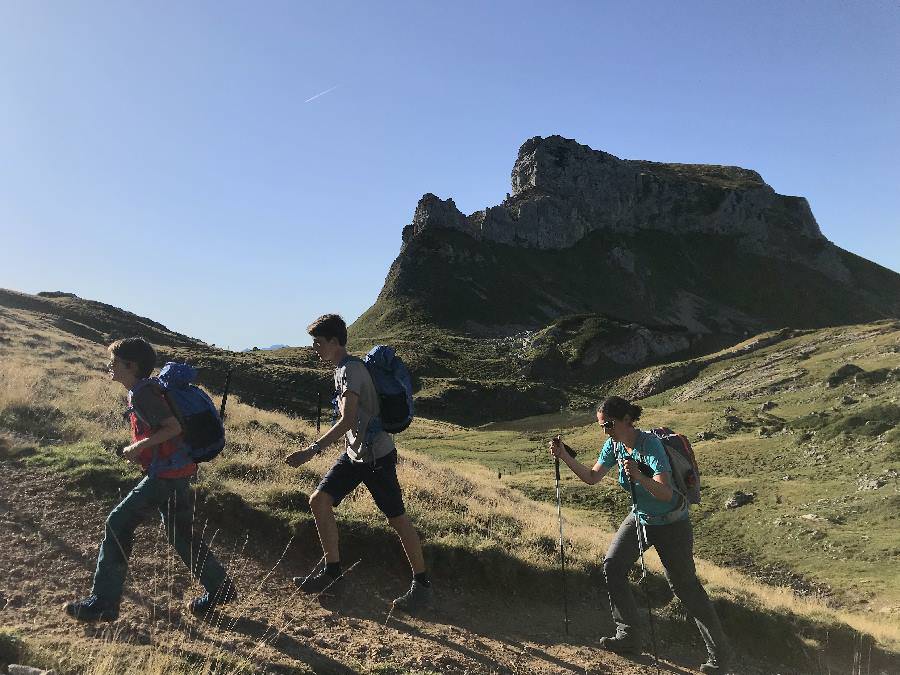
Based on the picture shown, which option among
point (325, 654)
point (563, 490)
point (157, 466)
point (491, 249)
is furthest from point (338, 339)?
point (491, 249)

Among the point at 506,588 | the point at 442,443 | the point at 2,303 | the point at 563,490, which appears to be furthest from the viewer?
the point at 2,303

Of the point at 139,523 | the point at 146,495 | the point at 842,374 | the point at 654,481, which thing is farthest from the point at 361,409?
the point at 842,374

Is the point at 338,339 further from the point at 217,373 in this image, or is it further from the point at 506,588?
the point at 217,373

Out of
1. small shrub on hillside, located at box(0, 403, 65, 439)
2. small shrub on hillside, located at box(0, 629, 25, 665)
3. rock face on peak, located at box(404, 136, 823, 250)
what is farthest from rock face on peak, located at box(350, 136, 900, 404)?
small shrub on hillside, located at box(0, 629, 25, 665)

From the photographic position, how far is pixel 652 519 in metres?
5.08

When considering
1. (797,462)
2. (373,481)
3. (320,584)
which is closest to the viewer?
(373,481)

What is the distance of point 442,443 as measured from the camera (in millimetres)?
39344

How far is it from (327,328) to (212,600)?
8.11 ft

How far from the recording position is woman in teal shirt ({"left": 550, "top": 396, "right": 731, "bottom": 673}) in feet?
16.3

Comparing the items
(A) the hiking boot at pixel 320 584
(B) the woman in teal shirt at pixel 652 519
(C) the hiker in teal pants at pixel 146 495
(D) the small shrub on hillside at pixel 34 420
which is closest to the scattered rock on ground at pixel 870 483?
(B) the woman in teal shirt at pixel 652 519

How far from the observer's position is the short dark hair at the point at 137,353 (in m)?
4.31

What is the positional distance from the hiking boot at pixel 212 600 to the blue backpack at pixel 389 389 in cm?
189

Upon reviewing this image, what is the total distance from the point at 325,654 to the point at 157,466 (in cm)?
201

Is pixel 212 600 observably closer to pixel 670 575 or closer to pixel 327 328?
pixel 327 328
